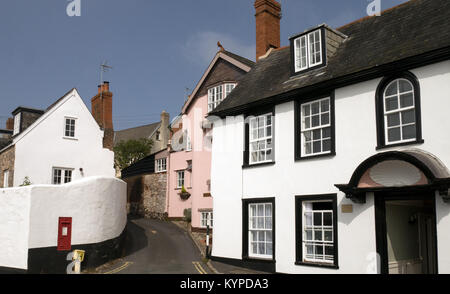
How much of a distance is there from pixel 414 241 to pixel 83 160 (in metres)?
18.4

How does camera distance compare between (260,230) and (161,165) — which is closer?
(260,230)

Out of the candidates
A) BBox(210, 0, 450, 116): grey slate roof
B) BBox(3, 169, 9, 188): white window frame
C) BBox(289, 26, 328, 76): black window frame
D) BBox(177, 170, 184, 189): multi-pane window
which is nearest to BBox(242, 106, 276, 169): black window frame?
BBox(210, 0, 450, 116): grey slate roof

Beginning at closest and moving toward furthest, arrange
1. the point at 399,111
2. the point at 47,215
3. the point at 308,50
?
the point at 399,111, the point at 47,215, the point at 308,50

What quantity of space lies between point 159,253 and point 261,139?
6.89 m

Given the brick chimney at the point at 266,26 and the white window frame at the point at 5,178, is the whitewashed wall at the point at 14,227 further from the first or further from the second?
the brick chimney at the point at 266,26

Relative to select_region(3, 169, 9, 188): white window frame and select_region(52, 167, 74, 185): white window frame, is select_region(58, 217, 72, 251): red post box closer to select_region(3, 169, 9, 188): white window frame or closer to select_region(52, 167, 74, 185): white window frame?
select_region(52, 167, 74, 185): white window frame

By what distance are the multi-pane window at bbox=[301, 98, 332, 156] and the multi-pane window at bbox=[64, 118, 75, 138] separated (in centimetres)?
1514

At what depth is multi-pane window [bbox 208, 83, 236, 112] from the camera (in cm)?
2483

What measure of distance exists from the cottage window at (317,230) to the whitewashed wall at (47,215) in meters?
7.53

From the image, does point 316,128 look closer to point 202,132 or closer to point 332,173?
point 332,173

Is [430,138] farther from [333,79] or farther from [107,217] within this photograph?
[107,217]

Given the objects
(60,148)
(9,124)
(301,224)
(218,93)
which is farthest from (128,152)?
(301,224)

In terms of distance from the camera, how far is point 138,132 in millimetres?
56938
